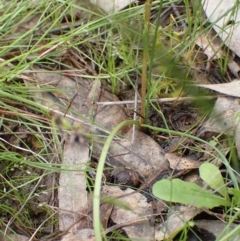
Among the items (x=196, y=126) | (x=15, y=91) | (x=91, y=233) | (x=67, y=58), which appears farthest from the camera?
(x=67, y=58)

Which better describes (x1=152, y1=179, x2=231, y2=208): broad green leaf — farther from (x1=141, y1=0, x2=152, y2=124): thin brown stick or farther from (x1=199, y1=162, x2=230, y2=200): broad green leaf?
(x1=141, y1=0, x2=152, y2=124): thin brown stick

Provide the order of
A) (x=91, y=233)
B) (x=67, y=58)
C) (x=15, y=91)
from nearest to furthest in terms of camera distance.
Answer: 1. (x=91, y=233)
2. (x=15, y=91)
3. (x=67, y=58)

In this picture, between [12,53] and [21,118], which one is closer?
[21,118]

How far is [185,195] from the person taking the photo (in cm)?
137

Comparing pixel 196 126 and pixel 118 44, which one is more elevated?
pixel 118 44

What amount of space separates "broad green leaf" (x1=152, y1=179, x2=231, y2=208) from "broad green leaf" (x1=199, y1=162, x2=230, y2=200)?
32 millimetres

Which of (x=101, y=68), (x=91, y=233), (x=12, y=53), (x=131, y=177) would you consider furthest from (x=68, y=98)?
(x=91, y=233)

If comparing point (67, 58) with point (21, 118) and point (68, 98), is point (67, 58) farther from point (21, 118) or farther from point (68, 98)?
point (21, 118)

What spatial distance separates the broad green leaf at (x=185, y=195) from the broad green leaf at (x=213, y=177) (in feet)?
0.11

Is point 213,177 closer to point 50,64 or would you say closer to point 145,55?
point 145,55

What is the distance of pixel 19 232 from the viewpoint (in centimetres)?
155

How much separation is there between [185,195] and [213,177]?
0.10 metres

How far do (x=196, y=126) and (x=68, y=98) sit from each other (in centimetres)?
47

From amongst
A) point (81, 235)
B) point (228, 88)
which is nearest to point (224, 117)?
point (228, 88)
